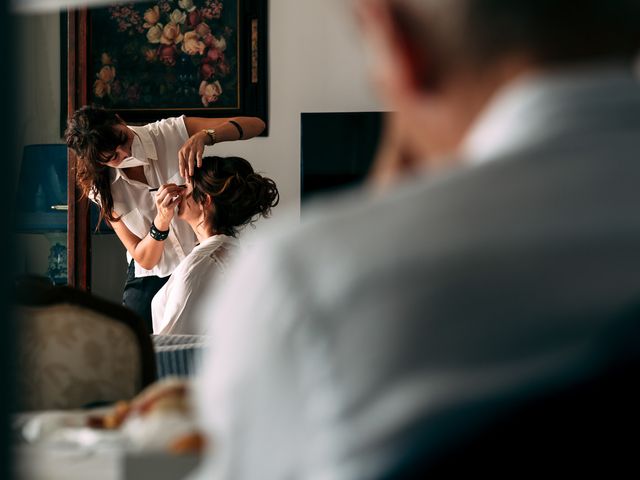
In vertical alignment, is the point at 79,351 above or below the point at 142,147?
below

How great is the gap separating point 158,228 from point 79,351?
2835mm

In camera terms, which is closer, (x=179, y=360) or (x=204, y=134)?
(x=179, y=360)

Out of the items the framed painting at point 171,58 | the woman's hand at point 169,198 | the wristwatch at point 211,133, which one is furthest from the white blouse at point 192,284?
the framed painting at point 171,58

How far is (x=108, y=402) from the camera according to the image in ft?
5.32

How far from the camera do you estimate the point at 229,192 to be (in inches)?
154

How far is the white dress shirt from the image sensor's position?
576 mm

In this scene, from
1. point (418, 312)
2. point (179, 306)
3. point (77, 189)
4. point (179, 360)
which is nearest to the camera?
point (418, 312)

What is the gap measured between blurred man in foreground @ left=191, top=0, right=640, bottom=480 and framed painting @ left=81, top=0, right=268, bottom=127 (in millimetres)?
5128

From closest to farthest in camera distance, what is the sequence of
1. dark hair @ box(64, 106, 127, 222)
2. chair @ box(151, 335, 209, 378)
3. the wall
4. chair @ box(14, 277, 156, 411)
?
chair @ box(14, 277, 156, 411) < chair @ box(151, 335, 209, 378) < dark hair @ box(64, 106, 127, 222) < the wall

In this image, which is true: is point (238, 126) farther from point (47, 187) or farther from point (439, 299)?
A: point (439, 299)

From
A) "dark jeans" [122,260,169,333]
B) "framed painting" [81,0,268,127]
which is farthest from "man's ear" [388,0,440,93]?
"framed painting" [81,0,268,127]

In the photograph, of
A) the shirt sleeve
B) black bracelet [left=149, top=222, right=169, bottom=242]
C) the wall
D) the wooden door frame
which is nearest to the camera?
the shirt sleeve

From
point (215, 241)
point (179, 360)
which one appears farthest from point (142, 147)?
point (179, 360)

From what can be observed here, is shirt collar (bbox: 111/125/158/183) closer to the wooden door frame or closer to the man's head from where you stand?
the wooden door frame
